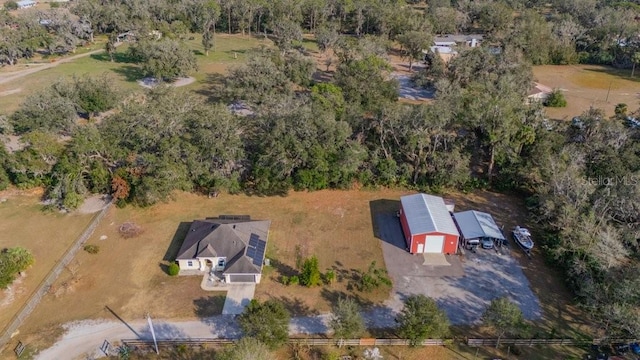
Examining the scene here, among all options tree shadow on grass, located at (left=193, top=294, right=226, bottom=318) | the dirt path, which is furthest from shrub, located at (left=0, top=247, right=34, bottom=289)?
the dirt path

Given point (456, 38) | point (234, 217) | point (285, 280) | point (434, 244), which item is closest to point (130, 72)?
point (234, 217)

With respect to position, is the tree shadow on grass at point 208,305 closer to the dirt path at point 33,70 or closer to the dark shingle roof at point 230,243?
the dark shingle roof at point 230,243

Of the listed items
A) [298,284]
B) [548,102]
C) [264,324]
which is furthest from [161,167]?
[548,102]

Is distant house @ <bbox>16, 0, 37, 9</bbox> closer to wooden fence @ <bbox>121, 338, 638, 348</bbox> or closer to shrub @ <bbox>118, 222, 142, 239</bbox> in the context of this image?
shrub @ <bbox>118, 222, 142, 239</bbox>

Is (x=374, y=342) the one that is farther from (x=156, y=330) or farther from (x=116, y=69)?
(x=116, y=69)

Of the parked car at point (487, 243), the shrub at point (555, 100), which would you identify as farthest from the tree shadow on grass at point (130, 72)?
the shrub at point (555, 100)

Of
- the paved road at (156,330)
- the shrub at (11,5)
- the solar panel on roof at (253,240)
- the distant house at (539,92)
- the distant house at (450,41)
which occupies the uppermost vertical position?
the shrub at (11,5)

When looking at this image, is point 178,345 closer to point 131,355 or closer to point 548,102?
point 131,355
